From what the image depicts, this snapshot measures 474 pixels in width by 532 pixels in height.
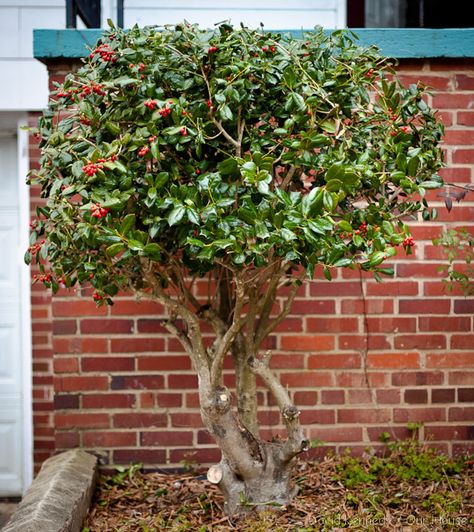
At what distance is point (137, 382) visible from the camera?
11.9 ft

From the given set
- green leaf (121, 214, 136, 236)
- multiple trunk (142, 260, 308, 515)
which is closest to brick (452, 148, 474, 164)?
multiple trunk (142, 260, 308, 515)

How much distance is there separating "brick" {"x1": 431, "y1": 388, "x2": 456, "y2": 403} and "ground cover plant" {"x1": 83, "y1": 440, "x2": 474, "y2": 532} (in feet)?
0.86

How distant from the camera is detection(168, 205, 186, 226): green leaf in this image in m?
2.23

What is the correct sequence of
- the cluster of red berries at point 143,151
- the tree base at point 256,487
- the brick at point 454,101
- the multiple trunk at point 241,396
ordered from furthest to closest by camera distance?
the brick at point 454,101 → the tree base at point 256,487 → the multiple trunk at point 241,396 → the cluster of red berries at point 143,151

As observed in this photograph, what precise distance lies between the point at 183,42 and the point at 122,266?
2.90 feet


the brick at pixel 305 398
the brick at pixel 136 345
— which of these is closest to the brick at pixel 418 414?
the brick at pixel 305 398

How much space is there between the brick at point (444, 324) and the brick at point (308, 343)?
0.50m

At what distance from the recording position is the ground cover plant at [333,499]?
9.46 ft

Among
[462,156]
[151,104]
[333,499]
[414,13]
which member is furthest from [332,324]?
[414,13]

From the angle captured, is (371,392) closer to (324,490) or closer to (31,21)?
(324,490)

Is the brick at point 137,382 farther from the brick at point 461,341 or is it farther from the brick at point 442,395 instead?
the brick at point 461,341

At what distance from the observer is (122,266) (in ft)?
8.74

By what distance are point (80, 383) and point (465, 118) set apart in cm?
251

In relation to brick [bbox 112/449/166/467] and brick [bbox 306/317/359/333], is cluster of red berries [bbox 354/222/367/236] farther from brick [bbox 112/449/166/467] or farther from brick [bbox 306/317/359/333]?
brick [bbox 112/449/166/467]
